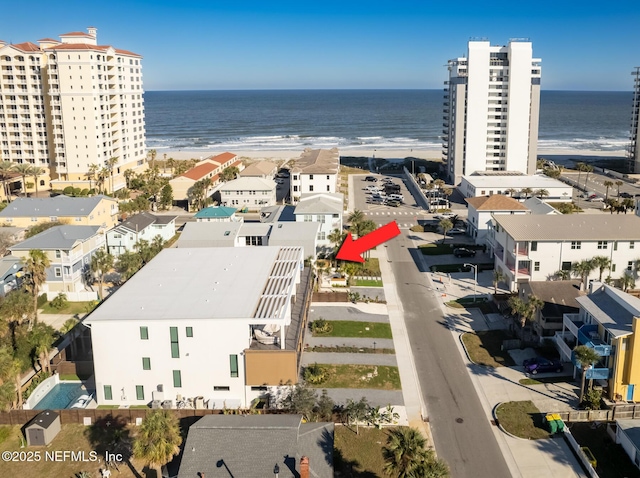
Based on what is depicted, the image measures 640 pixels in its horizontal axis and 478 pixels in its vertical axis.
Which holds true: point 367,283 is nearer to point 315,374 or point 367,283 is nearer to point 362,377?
point 362,377

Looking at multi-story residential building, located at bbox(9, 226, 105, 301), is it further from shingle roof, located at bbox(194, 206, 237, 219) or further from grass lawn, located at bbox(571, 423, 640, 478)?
grass lawn, located at bbox(571, 423, 640, 478)

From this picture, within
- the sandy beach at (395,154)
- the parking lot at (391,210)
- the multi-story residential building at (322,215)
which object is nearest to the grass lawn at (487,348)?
the multi-story residential building at (322,215)

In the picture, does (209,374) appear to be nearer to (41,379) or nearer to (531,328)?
(41,379)

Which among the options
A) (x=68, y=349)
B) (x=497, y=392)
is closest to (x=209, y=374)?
(x=68, y=349)

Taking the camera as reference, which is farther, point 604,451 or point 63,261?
point 63,261

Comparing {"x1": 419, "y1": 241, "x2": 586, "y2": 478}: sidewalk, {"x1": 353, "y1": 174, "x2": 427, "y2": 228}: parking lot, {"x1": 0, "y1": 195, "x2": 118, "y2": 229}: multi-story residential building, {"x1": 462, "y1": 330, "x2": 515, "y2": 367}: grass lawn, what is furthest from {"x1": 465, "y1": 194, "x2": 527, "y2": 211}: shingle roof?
{"x1": 0, "y1": 195, "x2": 118, "y2": 229}: multi-story residential building

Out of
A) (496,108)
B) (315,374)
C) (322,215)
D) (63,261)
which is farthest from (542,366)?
(496,108)
